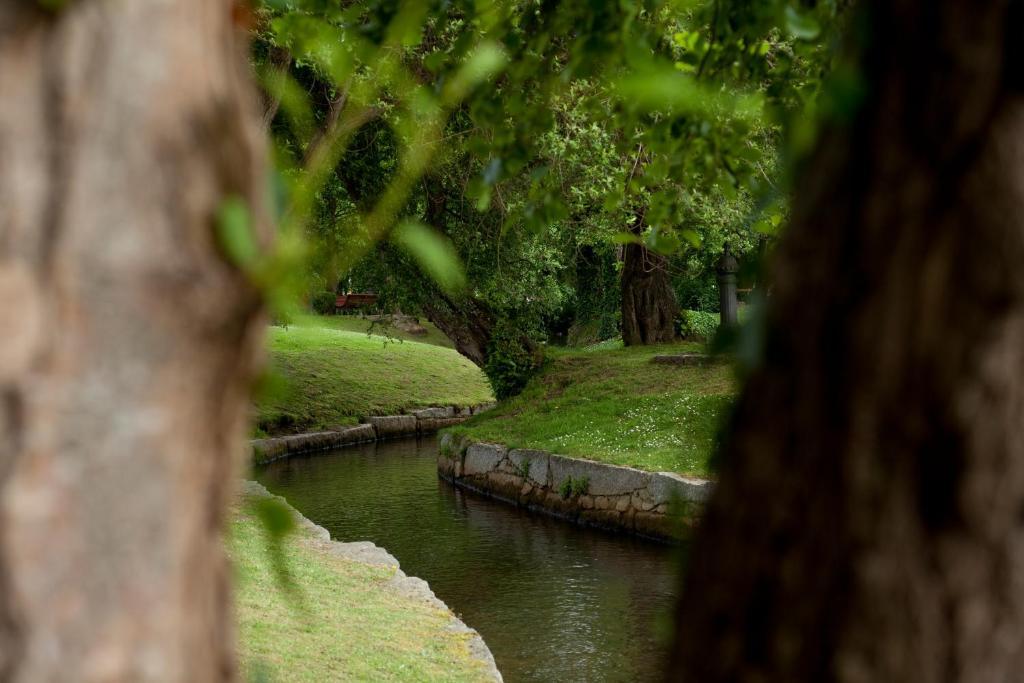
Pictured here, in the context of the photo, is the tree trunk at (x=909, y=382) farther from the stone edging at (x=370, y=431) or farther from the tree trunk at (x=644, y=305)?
the tree trunk at (x=644, y=305)

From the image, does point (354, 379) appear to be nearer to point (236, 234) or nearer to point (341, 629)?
point (341, 629)

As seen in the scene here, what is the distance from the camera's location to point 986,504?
1.14 metres

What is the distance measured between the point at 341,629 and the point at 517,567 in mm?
4276

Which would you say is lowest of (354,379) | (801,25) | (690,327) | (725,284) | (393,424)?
(393,424)

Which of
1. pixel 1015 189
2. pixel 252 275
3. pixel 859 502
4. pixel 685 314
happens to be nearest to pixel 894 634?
pixel 859 502

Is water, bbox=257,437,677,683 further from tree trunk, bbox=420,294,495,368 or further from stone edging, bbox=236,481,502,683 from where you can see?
tree trunk, bbox=420,294,495,368

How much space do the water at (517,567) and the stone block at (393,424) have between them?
5648mm

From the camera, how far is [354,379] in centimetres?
2833

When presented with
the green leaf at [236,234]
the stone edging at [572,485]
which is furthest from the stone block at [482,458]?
the green leaf at [236,234]

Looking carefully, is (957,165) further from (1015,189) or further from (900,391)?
(900,391)

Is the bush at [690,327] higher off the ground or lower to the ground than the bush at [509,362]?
higher

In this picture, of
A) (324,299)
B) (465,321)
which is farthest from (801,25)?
(465,321)

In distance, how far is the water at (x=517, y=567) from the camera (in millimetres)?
9109

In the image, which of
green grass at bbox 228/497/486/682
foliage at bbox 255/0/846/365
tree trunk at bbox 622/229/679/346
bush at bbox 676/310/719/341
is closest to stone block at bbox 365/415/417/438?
tree trunk at bbox 622/229/679/346
